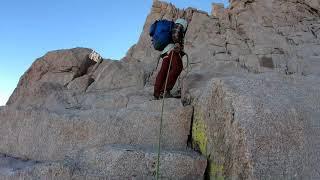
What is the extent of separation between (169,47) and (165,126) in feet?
9.43

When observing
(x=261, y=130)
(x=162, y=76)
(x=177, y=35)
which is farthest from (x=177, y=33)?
(x=261, y=130)

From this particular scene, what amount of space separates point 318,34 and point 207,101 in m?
16.9

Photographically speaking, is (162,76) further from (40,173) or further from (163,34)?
(40,173)

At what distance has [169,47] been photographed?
12.5 metres

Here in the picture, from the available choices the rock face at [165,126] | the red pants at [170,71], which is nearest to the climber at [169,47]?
the red pants at [170,71]

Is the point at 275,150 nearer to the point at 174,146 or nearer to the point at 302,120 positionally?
the point at 302,120

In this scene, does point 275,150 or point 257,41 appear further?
point 257,41

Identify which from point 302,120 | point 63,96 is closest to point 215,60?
point 63,96

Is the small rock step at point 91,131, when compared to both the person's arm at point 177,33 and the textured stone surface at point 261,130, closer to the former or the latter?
the textured stone surface at point 261,130

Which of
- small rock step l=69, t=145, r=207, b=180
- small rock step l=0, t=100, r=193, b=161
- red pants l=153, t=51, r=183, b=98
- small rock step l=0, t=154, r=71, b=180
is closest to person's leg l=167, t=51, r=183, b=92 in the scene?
red pants l=153, t=51, r=183, b=98

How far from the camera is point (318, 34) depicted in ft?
79.0

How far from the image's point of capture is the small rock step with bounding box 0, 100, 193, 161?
10.5 m

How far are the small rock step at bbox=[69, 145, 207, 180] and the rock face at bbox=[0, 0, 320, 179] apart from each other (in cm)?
2

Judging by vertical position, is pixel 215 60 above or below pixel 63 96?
above
